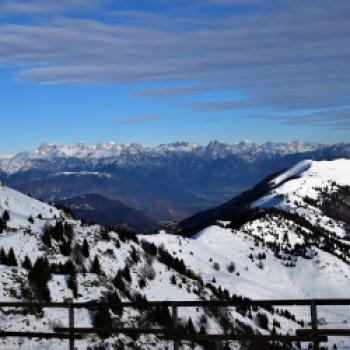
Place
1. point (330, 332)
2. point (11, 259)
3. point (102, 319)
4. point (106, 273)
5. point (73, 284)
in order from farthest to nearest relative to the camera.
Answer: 1. point (106, 273)
2. point (11, 259)
3. point (73, 284)
4. point (102, 319)
5. point (330, 332)

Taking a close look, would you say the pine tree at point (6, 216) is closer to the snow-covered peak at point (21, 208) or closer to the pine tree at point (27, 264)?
the snow-covered peak at point (21, 208)

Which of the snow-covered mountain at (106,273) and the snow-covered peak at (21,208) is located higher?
the snow-covered peak at (21,208)

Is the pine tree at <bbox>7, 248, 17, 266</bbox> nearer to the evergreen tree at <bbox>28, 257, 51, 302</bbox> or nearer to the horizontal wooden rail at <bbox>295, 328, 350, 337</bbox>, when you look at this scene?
the evergreen tree at <bbox>28, 257, 51, 302</bbox>

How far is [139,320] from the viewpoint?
118 ft

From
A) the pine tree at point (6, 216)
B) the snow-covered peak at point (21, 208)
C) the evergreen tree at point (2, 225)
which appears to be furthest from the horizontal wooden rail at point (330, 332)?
the pine tree at point (6, 216)

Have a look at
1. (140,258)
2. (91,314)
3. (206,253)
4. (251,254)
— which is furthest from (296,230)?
(91,314)

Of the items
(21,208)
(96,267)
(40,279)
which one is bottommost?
(96,267)

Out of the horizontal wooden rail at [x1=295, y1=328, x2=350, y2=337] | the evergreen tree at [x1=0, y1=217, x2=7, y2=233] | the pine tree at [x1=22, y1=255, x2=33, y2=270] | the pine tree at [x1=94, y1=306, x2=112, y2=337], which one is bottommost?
the pine tree at [x1=94, y1=306, x2=112, y2=337]

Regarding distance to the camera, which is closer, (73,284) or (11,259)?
(73,284)

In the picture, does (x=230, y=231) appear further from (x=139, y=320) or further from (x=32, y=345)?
(x=32, y=345)

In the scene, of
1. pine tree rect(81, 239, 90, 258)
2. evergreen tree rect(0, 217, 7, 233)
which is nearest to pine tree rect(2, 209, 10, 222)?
evergreen tree rect(0, 217, 7, 233)

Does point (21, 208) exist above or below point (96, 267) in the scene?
above

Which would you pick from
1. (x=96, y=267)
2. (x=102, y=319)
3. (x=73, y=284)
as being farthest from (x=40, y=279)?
(x=96, y=267)

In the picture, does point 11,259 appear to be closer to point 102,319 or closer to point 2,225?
point 2,225
